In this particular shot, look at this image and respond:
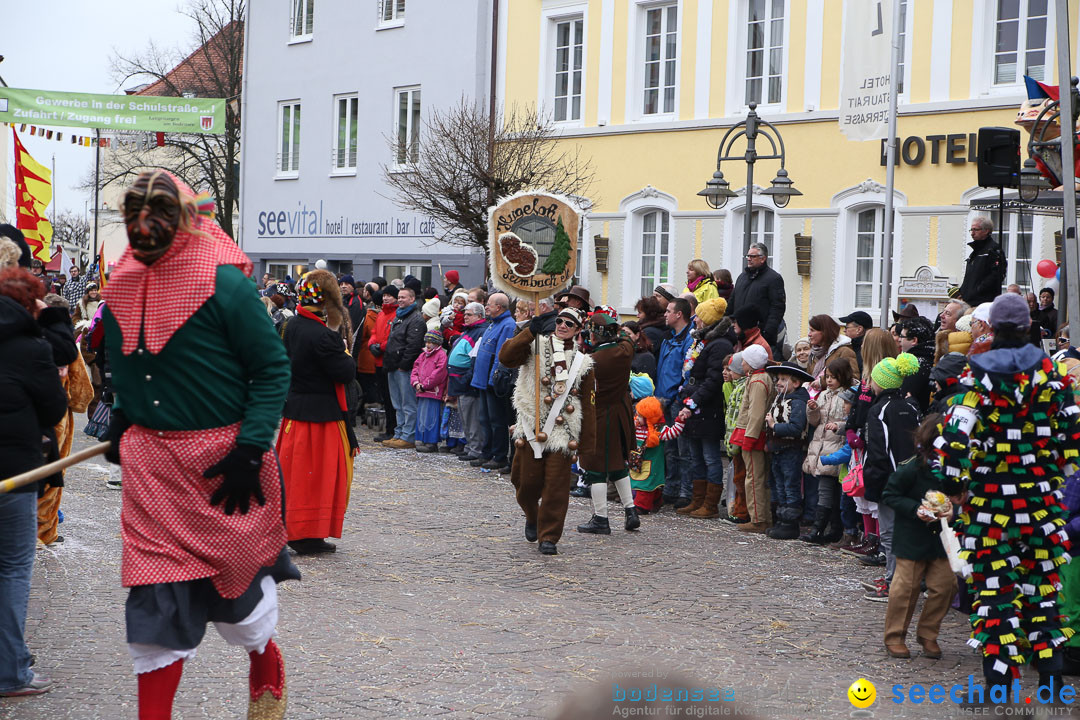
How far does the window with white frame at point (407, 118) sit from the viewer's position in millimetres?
27375

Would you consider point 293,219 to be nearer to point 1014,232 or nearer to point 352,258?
point 352,258

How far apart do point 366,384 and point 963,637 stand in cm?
1160

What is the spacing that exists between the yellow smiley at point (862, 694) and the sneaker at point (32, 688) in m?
3.71

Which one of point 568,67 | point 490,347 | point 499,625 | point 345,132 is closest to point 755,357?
point 490,347

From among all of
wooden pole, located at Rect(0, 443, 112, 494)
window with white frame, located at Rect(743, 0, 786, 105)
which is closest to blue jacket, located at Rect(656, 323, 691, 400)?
wooden pole, located at Rect(0, 443, 112, 494)

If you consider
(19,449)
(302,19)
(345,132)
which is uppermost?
(302,19)

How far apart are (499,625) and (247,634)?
2.92 m

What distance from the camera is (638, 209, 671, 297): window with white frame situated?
2306 cm

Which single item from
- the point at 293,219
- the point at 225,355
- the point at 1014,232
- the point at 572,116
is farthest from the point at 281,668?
the point at 293,219

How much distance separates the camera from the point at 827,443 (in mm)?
9953

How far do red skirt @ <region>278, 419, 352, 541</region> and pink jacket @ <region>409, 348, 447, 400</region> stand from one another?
252 inches

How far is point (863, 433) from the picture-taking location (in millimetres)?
9312

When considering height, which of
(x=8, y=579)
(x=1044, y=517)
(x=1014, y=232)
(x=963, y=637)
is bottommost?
(x=963, y=637)

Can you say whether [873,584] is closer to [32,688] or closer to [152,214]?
[32,688]
